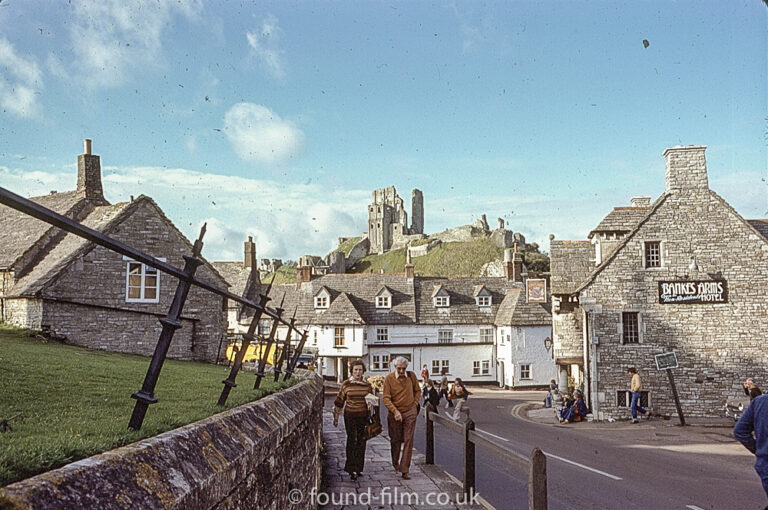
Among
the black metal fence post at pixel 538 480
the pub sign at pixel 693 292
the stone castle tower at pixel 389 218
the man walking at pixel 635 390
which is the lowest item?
the man walking at pixel 635 390

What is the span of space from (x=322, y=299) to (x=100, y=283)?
3235cm

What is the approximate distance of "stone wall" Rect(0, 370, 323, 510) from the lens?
7.06 ft

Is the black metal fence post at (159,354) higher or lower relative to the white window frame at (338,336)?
higher

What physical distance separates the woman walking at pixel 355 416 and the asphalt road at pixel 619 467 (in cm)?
231

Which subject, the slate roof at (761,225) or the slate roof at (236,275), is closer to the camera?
the slate roof at (761,225)

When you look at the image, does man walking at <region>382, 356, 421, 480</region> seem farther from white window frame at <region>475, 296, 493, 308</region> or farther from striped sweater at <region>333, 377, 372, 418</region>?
white window frame at <region>475, 296, 493, 308</region>

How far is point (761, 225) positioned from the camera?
1136 inches

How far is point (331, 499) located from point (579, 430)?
1736 cm

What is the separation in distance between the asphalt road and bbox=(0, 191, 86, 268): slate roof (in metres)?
15.8

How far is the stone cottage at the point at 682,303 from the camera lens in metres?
26.3

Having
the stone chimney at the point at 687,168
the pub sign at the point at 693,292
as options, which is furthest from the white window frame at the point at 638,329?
the stone chimney at the point at 687,168

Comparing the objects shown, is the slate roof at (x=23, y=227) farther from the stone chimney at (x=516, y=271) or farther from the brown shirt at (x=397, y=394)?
the stone chimney at (x=516, y=271)

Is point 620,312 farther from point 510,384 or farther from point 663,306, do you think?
point 510,384

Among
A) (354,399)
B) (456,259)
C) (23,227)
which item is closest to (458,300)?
(23,227)
